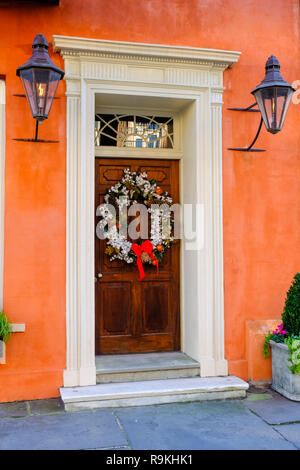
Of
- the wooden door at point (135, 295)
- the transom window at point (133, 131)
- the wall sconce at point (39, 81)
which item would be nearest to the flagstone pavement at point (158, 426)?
the wooden door at point (135, 295)

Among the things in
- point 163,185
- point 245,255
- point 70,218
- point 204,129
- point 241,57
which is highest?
point 241,57

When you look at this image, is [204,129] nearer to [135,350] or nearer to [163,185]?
[163,185]

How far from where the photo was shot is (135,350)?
5.66 m

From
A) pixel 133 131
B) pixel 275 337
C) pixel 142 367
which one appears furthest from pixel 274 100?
pixel 142 367

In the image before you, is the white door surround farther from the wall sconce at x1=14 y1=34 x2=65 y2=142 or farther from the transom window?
the wall sconce at x1=14 y1=34 x2=65 y2=142

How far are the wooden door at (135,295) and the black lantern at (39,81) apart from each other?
141 centimetres

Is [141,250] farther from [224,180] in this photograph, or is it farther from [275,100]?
[275,100]

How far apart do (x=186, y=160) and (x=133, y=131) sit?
30.0 inches

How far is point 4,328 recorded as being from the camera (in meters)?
4.60

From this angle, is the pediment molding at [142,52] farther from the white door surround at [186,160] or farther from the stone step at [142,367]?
the stone step at [142,367]

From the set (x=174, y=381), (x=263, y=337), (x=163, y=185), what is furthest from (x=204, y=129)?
(x=174, y=381)

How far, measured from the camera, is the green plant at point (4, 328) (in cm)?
459
